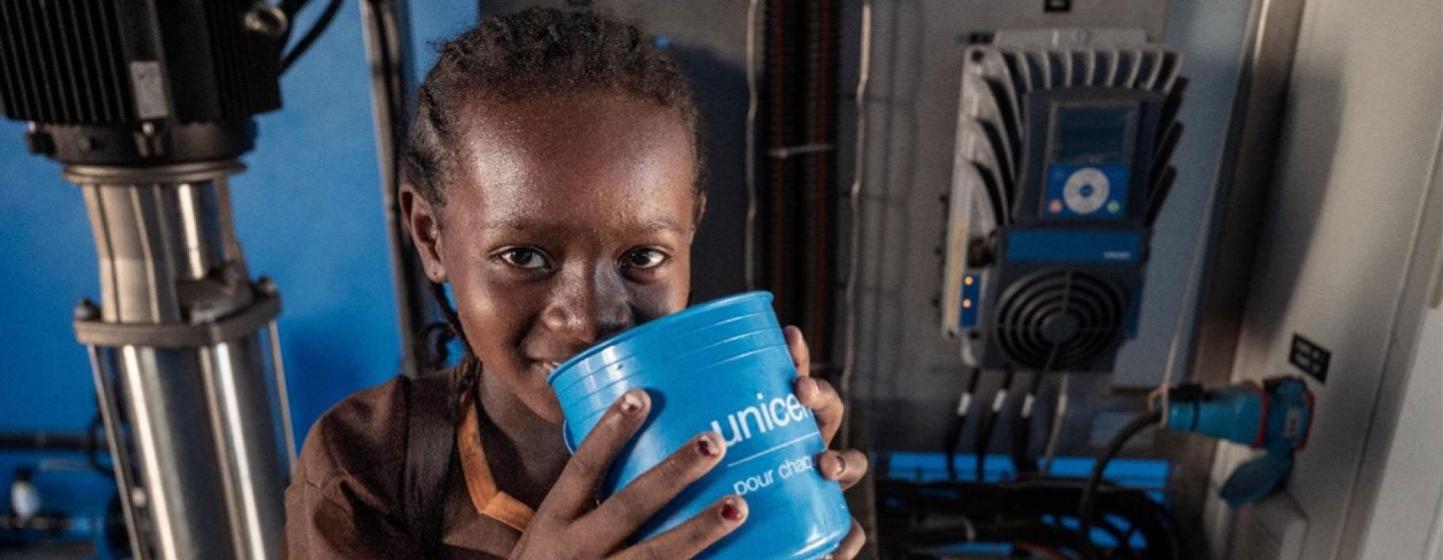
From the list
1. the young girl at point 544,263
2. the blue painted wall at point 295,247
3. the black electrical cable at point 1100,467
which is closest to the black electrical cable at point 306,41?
the blue painted wall at point 295,247

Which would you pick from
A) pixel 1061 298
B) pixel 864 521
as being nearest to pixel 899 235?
pixel 1061 298

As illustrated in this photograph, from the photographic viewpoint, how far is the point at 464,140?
56 cm

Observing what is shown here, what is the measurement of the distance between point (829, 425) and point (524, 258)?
0.23 metres

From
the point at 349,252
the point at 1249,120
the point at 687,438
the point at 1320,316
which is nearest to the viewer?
the point at 687,438

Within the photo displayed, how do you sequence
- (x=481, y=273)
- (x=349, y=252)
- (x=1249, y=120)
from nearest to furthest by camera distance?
(x=481, y=273) < (x=1249, y=120) < (x=349, y=252)

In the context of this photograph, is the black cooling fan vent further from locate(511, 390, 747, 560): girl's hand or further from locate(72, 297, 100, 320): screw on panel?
locate(72, 297, 100, 320): screw on panel

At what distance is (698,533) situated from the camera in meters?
0.42

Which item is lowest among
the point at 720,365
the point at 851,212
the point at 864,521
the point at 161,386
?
the point at 864,521

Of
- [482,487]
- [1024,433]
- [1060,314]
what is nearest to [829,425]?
[482,487]

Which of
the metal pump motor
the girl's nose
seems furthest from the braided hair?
the metal pump motor

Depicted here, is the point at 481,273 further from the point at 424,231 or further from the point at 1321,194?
the point at 1321,194

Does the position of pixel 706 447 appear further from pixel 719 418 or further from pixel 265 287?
pixel 265 287

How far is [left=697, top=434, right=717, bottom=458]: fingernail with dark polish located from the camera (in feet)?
1.37

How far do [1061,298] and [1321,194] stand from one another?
1.14 ft
